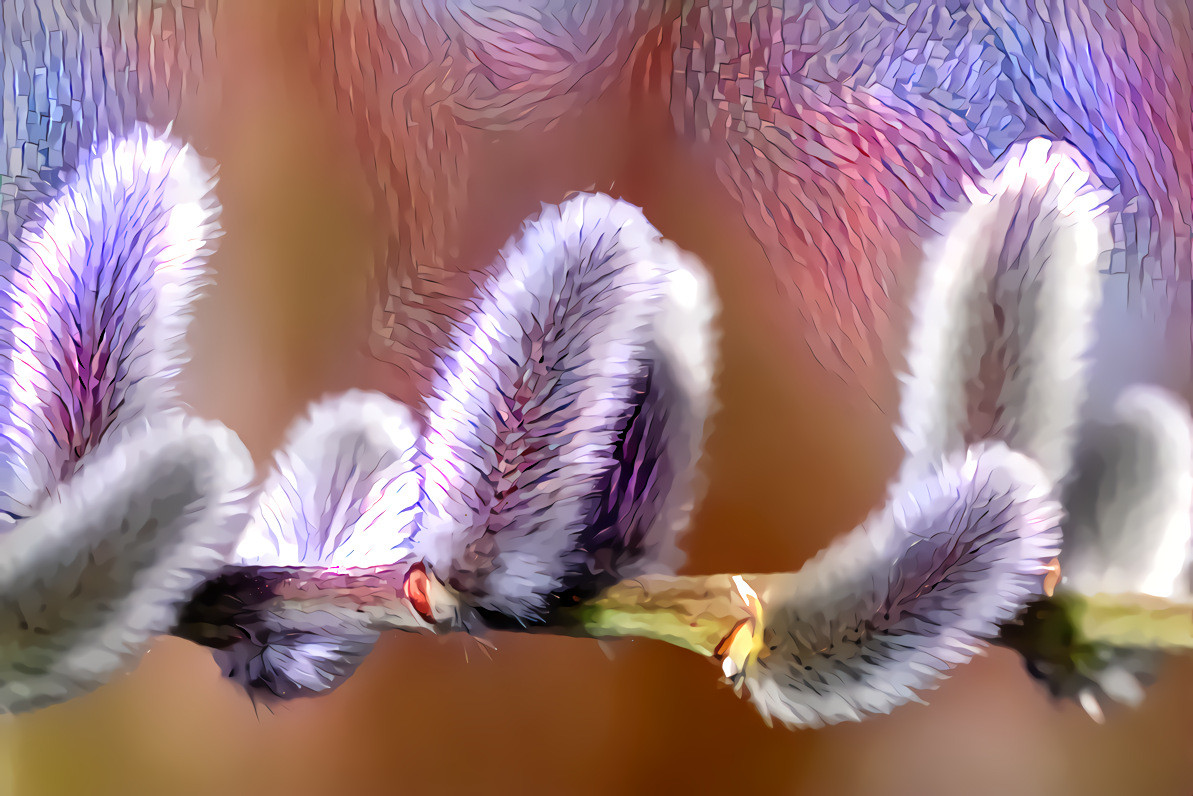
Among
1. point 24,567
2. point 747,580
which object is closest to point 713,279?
point 747,580

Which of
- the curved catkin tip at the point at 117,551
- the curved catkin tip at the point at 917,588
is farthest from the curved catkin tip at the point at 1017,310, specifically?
the curved catkin tip at the point at 117,551

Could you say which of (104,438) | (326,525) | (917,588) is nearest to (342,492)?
(326,525)

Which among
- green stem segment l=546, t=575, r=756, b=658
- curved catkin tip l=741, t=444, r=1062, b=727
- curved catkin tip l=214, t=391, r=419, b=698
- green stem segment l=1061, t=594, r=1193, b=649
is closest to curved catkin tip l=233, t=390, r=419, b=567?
curved catkin tip l=214, t=391, r=419, b=698

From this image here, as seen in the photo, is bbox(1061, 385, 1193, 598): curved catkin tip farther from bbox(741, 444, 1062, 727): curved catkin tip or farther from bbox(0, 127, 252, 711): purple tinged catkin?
Answer: bbox(0, 127, 252, 711): purple tinged catkin

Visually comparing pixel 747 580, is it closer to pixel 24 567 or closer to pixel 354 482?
pixel 354 482

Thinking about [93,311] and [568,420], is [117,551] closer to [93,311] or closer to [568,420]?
[93,311]

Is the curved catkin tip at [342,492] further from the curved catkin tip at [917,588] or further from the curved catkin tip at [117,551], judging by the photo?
the curved catkin tip at [917,588]
